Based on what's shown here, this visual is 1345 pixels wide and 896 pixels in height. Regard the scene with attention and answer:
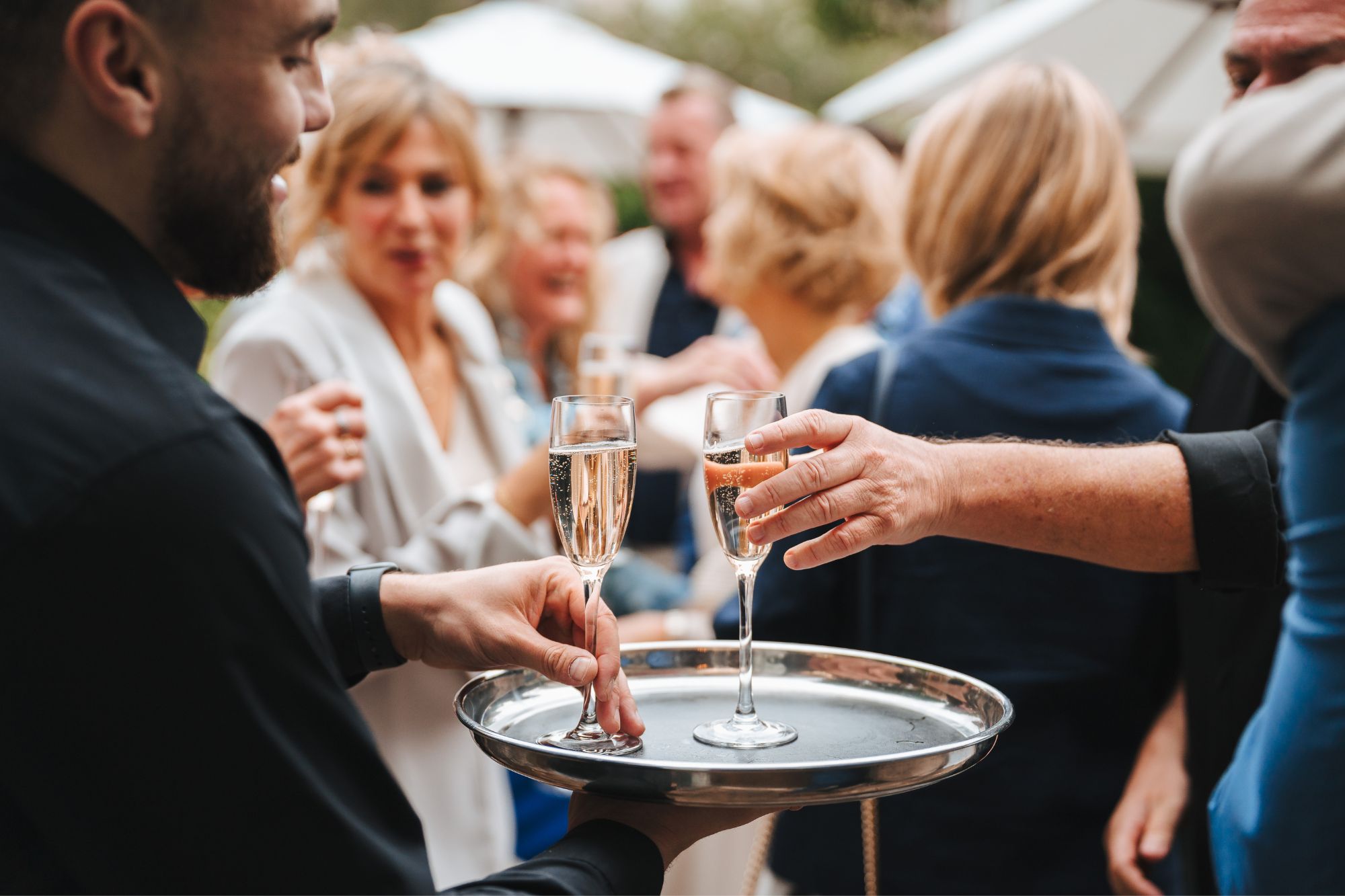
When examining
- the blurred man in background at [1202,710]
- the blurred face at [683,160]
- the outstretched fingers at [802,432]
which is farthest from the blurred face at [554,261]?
the outstretched fingers at [802,432]

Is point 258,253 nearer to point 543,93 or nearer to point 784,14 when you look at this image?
point 543,93

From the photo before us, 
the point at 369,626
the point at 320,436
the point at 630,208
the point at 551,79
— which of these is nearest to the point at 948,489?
the point at 369,626

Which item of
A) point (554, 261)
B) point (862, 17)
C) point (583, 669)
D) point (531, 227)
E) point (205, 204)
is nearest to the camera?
point (205, 204)

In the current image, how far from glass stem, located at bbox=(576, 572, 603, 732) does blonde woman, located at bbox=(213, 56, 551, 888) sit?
4.06ft

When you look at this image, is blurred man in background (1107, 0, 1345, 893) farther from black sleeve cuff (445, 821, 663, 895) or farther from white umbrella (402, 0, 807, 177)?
white umbrella (402, 0, 807, 177)

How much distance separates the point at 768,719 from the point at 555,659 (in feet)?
1.22

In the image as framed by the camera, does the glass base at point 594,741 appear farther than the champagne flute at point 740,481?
No

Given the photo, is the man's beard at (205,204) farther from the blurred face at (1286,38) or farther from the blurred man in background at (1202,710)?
the blurred man in background at (1202,710)

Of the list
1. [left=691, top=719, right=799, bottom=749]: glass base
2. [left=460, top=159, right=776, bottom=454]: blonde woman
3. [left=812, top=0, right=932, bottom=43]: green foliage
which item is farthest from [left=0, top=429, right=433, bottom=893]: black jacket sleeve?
[left=812, top=0, right=932, bottom=43]: green foliage

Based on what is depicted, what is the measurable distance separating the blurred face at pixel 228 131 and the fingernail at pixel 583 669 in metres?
0.72

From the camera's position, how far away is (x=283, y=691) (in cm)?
130

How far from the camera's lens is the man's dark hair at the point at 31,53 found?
4.69ft

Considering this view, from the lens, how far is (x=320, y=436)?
8.99 ft

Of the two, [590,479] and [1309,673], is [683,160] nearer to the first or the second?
[590,479]
